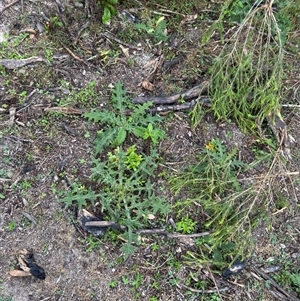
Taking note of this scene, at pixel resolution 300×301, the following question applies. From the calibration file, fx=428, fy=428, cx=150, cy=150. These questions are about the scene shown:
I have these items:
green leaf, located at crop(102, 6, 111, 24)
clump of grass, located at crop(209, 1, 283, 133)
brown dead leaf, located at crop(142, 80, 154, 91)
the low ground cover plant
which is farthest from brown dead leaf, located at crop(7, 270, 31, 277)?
green leaf, located at crop(102, 6, 111, 24)

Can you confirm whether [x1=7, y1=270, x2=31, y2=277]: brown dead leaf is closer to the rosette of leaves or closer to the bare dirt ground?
the bare dirt ground

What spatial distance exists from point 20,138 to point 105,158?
63cm

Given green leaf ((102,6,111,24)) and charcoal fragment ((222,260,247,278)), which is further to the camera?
green leaf ((102,6,111,24))

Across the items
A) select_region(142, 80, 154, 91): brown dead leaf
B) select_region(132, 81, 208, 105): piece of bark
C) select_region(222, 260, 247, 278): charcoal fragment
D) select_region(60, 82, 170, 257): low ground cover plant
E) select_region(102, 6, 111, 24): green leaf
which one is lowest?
select_region(222, 260, 247, 278): charcoal fragment

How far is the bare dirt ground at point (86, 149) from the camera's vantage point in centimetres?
288

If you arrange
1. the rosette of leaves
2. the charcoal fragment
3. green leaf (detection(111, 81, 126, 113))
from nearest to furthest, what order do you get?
the charcoal fragment, the rosette of leaves, green leaf (detection(111, 81, 126, 113))

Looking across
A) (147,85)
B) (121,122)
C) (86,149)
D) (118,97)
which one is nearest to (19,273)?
(86,149)

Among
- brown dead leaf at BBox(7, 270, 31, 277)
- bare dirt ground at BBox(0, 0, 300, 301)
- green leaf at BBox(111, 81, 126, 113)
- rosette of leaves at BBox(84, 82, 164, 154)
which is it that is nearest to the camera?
brown dead leaf at BBox(7, 270, 31, 277)

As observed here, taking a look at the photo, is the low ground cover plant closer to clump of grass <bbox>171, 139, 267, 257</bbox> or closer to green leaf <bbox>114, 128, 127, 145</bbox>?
green leaf <bbox>114, 128, 127, 145</bbox>

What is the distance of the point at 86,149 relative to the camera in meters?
3.13

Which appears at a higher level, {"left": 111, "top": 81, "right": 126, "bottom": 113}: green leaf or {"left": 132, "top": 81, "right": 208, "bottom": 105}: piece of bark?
{"left": 111, "top": 81, "right": 126, "bottom": 113}: green leaf

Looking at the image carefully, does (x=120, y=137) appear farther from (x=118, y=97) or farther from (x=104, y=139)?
(x=118, y=97)

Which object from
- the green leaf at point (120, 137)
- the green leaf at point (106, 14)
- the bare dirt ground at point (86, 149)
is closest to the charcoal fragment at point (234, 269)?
the bare dirt ground at point (86, 149)

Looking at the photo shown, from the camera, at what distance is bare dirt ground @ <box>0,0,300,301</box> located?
2.88 meters
